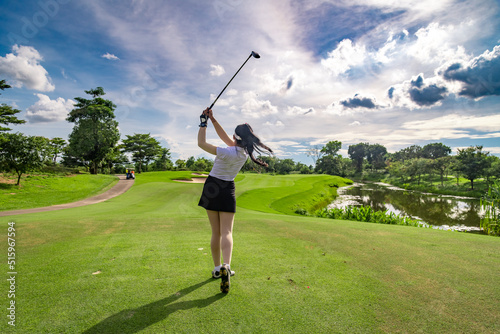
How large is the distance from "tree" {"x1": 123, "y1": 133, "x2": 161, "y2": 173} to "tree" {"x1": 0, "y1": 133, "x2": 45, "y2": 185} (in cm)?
3402

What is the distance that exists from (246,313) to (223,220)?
1.08 m

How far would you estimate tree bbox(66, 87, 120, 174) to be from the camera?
35.8m

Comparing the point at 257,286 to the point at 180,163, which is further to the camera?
the point at 180,163

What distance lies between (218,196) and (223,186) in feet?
0.48

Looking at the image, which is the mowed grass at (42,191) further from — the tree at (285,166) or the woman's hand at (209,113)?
the tree at (285,166)

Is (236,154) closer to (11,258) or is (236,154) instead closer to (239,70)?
(239,70)

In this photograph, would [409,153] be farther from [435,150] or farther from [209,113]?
[209,113]

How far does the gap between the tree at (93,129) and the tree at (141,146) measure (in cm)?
1345

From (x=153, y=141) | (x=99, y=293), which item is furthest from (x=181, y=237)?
(x=153, y=141)

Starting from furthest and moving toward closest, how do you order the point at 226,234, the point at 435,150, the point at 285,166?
the point at 435,150 < the point at 285,166 < the point at 226,234

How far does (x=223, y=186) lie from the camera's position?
9.93 ft

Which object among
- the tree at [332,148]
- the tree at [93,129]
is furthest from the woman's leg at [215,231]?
the tree at [332,148]

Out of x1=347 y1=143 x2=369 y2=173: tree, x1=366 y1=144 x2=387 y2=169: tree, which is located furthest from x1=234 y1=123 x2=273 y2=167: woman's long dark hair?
x1=366 y1=144 x2=387 y2=169: tree

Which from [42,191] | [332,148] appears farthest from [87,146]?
[332,148]
